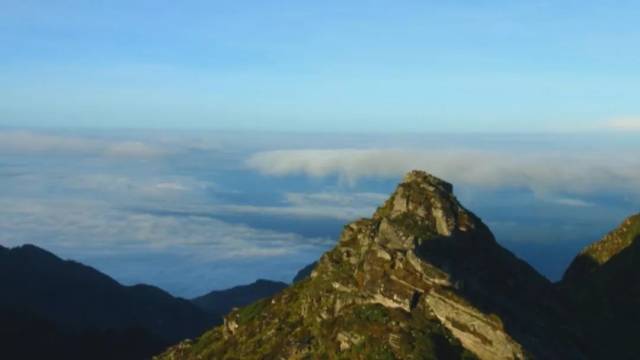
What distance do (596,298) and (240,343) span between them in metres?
61.9

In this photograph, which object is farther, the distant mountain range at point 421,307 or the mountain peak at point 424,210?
the mountain peak at point 424,210

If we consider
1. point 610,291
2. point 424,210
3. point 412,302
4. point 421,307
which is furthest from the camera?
point 610,291

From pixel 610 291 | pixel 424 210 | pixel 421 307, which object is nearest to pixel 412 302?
pixel 421 307

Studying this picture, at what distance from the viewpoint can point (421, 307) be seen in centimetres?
8806

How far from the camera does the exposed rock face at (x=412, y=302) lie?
83.9 meters

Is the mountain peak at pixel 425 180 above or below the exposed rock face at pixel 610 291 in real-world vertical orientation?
above

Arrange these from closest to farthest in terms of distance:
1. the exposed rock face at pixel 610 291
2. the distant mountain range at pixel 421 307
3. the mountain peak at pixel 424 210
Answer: the distant mountain range at pixel 421 307 < the mountain peak at pixel 424 210 < the exposed rock face at pixel 610 291

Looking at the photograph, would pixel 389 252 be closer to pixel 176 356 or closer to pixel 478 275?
pixel 478 275

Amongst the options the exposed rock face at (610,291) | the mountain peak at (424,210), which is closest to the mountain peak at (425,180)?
the mountain peak at (424,210)

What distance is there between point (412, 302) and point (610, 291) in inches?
2280

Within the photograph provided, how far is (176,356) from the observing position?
398 feet

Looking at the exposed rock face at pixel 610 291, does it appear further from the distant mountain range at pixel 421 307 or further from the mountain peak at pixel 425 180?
the mountain peak at pixel 425 180

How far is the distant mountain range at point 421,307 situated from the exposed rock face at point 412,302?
0.50ft

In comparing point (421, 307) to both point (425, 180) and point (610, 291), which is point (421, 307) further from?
point (610, 291)
